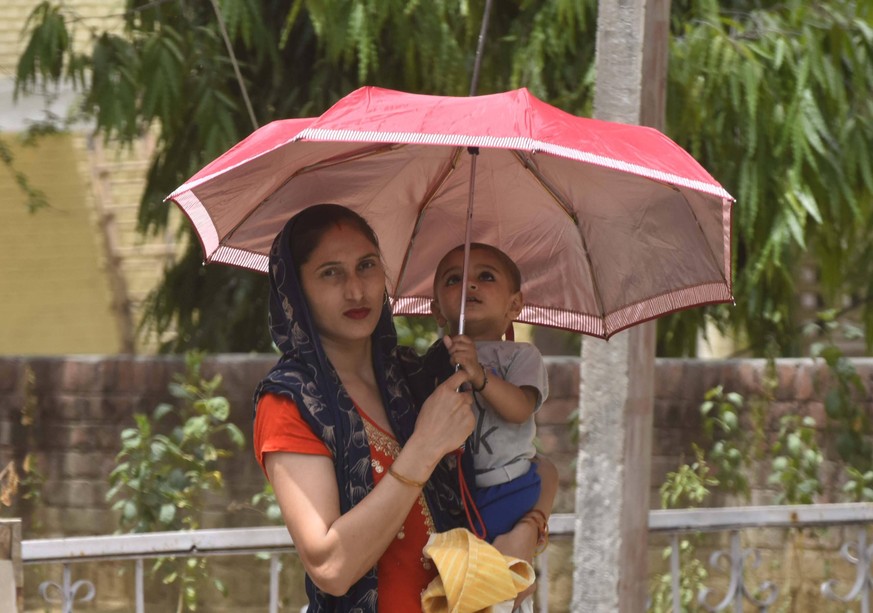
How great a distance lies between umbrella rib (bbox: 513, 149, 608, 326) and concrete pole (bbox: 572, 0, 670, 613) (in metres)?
0.82

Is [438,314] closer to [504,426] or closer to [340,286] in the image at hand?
[504,426]

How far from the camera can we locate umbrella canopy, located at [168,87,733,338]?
241cm

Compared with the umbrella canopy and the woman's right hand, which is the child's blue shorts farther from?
the umbrella canopy

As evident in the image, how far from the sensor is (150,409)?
6.67 m

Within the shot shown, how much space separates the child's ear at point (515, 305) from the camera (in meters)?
2.97

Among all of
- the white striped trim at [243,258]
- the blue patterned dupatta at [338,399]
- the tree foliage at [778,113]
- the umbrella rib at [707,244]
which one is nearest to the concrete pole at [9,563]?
the white striped trim at [243,258]

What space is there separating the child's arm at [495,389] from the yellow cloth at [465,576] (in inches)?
12.9

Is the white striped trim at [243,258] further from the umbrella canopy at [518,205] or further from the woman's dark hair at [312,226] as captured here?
the woman's dark hair at [312,226]

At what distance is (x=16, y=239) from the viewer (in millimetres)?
9797

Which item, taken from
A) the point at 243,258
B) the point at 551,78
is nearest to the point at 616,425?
the point at 243,258

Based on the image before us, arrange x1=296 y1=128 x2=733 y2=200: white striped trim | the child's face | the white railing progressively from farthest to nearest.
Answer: the white railing < the child's face < x1=296 y1=128 x2=733 y2=200: white striped trim

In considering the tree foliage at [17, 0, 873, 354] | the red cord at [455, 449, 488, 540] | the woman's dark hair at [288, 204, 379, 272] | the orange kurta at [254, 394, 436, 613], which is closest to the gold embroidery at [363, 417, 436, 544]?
the orange kurta at [254, 394, 436, 613]

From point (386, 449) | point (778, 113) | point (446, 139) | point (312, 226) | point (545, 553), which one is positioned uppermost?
point (778, 113)

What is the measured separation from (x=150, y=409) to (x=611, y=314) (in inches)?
156
